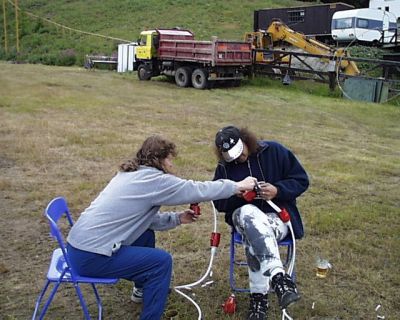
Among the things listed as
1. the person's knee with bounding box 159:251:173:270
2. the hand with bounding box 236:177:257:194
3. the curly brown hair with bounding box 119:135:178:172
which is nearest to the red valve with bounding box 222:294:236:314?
the person's knee with bounding box 159:251:173:270

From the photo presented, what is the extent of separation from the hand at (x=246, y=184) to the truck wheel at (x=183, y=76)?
1412 cm

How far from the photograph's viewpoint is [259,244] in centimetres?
334

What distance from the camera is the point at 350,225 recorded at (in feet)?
17.7

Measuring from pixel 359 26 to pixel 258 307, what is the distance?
27178mm

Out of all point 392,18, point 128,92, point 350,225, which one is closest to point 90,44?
point 128,92

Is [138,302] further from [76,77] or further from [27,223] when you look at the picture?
[76,77]

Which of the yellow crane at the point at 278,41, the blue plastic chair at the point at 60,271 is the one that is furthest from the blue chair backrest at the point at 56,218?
the yellow crane at the point at 278,41

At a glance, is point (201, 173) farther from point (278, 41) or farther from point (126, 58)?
point (126, 58)

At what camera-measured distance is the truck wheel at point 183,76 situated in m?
17.2

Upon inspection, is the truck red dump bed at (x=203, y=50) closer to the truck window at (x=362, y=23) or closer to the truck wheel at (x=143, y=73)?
the truck wheel at (x=143, y=73)

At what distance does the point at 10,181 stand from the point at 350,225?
4.09 meters

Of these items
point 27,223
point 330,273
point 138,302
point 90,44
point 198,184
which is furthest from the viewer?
point 90,44

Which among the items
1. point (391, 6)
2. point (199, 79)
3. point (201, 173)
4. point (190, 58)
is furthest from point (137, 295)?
point (391, 6)

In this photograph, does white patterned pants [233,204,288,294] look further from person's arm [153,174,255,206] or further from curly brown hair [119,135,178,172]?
curly brown hair [119,135,178,172]
